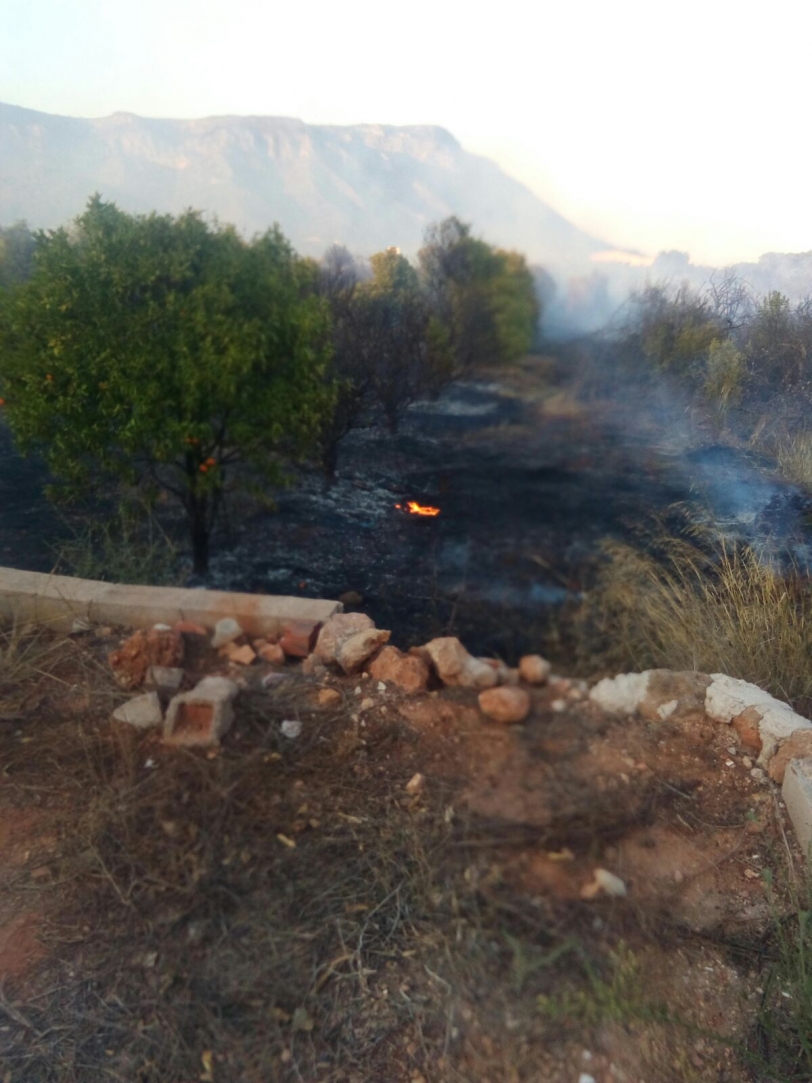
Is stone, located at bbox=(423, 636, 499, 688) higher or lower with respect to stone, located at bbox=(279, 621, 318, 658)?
higher

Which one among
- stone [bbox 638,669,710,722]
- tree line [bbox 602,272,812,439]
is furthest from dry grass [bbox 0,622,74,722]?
tree line [bbox 602,272,812,439]

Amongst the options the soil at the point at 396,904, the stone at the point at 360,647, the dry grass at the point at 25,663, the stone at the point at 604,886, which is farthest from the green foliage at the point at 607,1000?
the dry grass at the point at 25,663

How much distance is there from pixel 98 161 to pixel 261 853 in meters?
2.57

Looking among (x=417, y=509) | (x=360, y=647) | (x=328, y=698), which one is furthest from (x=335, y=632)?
(x=417, y=509)

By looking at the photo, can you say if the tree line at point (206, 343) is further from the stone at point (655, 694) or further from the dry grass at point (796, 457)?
the dry grass at point (796, 457)

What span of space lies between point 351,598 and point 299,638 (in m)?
0.26

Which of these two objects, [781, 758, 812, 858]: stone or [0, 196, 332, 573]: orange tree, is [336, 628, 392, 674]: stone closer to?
[0, 196, 332, 573]: orange tree

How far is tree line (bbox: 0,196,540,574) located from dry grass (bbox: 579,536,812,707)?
3.18ft

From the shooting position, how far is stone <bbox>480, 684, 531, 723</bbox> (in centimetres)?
Answer: 206

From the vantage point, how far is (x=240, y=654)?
2.91m

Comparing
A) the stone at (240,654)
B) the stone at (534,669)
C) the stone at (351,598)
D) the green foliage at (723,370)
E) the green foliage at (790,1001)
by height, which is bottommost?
the green foliage at (790,1001)

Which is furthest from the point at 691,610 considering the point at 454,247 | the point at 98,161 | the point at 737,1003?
the point at 98,161

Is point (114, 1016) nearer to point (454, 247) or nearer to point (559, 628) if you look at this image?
point (559, 628)

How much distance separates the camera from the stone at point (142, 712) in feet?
8.87
